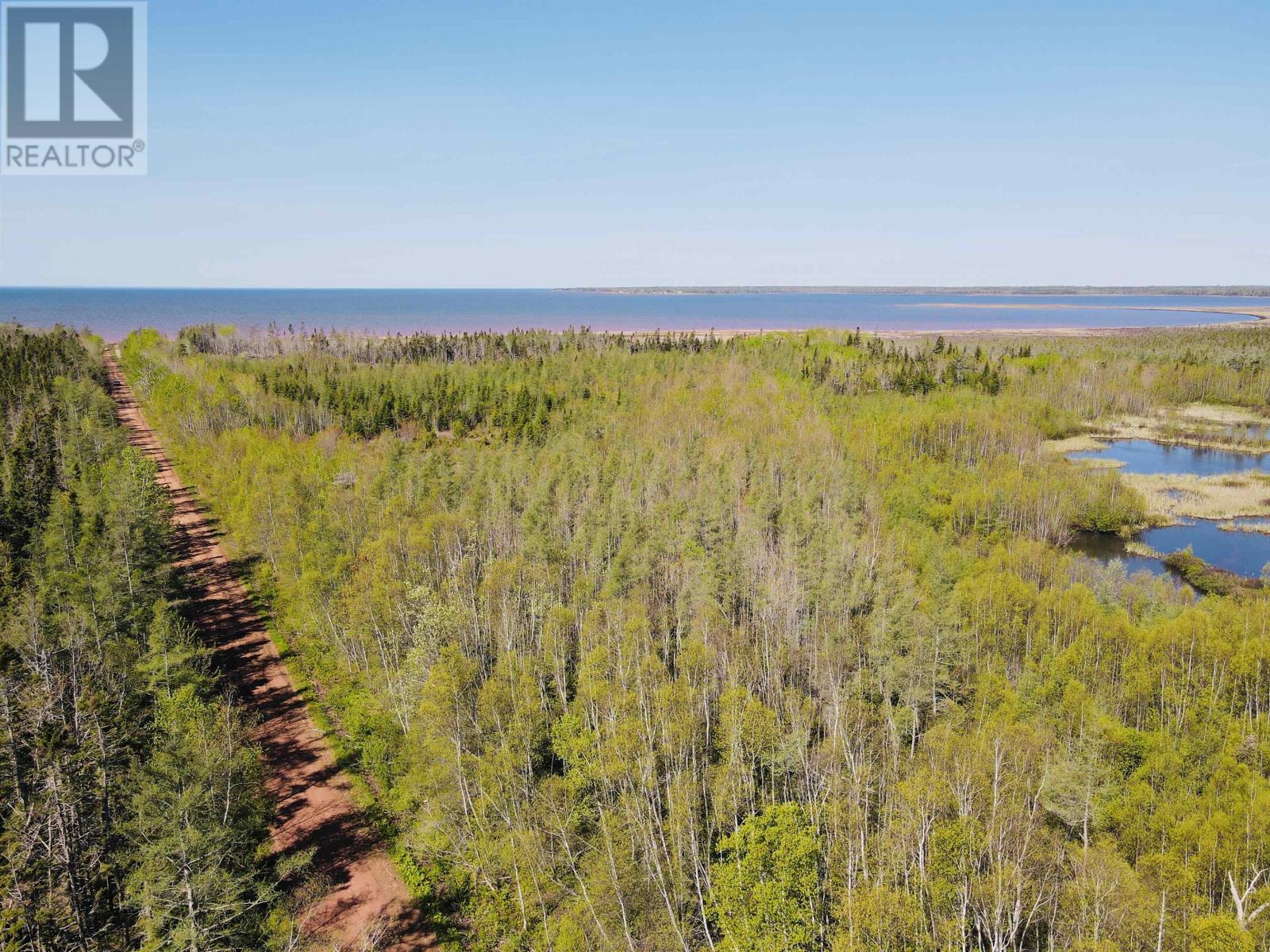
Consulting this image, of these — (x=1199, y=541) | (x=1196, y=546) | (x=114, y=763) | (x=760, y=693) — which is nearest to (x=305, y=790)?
(x=114, y=763)

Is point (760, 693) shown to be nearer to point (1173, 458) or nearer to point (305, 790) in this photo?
point (305, 790)

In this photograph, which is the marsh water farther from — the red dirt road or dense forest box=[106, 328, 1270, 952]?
the red dirt road

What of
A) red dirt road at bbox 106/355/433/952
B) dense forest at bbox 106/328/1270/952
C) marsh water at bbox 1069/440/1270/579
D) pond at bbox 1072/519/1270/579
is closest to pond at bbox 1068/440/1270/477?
marsh water at bbox 1069/440/1270/579

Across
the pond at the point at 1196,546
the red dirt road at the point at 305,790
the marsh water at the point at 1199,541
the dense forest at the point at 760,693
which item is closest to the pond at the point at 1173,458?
the marsh water at the point at 1199,541

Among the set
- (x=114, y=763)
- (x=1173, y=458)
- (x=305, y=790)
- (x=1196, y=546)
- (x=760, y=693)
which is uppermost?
(x=1173, y=458)

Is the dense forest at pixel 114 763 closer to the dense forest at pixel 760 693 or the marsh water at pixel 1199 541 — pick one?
the dense forest at pixel 760 693
